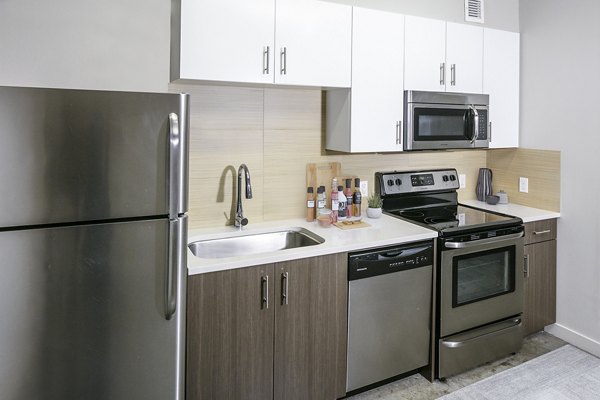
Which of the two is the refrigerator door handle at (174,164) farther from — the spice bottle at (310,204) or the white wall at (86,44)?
the spice bottle at (310,204)

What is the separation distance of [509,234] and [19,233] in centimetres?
261

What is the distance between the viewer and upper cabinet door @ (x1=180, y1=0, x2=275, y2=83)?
2.06m

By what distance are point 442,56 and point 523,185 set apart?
1.22 meters

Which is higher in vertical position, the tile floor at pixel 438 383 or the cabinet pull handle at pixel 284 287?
the cabinet pull handle at pixel 284 287

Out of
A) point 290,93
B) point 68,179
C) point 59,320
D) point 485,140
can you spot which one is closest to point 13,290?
point 59,320

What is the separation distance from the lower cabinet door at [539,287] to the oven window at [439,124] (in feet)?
3.06

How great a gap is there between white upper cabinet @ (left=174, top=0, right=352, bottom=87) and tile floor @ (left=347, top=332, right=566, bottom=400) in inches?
70.4

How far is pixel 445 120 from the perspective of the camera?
2.82m

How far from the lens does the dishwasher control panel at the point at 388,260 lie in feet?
7.30

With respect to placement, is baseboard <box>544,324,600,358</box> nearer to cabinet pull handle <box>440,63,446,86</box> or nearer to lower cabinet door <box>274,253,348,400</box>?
lower cabinet door <box>274,253,348,400</box>

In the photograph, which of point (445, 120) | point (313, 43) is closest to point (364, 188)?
point (445, 120)

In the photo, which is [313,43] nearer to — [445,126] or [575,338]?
[445,126]

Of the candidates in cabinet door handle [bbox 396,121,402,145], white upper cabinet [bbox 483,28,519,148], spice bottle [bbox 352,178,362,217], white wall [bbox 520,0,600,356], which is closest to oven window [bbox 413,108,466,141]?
cabinet door handle [bbox 396,121,402,145]

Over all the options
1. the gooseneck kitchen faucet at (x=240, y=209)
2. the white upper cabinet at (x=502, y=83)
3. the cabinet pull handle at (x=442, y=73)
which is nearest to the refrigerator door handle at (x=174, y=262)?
the gooseneck kitchen faucet at (x=240, y=209)
